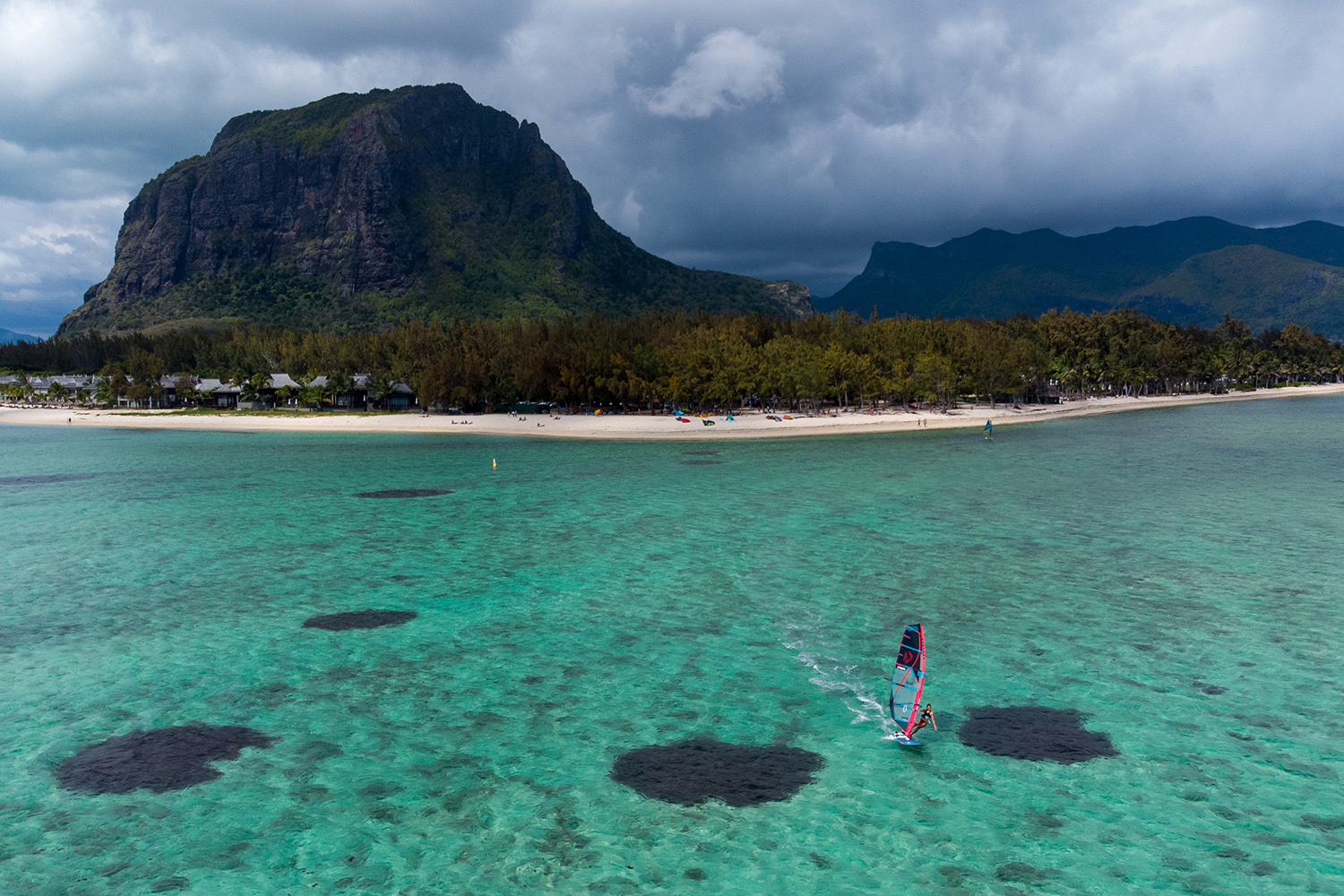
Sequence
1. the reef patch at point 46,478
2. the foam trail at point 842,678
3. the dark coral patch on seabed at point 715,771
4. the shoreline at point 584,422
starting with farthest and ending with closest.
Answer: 1. the shoreline at point 584,422
2. the reef patch at point 46,478
3. the foam trail at point 842,678
4. the dark coral patch on seabed at point 715,771

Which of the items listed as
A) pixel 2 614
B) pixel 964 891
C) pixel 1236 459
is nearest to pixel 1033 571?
pixel 964 891

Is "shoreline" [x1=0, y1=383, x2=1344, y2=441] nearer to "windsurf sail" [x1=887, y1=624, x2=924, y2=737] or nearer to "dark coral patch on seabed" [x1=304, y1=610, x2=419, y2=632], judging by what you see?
"dark coral patch on seabed" [x1=304, y1=610, x2=419, y2=632]

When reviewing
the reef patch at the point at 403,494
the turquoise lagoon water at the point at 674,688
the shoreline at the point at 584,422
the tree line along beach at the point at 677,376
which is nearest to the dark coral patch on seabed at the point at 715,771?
the turquoise lagoon water at the point at 674,688

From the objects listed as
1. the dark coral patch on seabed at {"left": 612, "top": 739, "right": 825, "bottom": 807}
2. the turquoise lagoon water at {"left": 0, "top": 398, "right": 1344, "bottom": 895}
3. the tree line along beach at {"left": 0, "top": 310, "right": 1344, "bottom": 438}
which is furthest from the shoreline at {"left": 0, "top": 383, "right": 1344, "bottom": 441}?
the dark coral patch on seabed at {"left": 612, "top": 739, "right": 825, "bottom": 807}

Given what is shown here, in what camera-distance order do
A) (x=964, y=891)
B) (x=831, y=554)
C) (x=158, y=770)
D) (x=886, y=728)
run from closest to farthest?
(x=964, y=891) < (x=158, y=770) < (x=886, y=728) < (x=831, y=554)

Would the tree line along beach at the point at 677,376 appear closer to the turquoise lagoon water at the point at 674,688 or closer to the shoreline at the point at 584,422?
the shoreline at the point at 584,422

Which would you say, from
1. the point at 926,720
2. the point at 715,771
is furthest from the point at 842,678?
the point at 715,771

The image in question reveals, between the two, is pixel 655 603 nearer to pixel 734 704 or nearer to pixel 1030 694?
pixel 734 704
